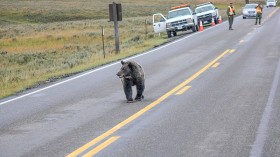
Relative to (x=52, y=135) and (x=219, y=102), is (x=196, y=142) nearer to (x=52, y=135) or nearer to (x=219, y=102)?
(x=52, y=135)

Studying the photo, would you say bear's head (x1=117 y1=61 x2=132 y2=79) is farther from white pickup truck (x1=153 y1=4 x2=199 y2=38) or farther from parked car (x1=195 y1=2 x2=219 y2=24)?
parked car (x1=195 y1=2 x2=219 y2=24)

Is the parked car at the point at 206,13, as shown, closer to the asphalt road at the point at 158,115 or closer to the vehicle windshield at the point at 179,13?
the vehicle windshield at the point at 179,13

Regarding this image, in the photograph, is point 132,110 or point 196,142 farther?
point 132,110

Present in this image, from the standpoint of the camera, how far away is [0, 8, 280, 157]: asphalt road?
8.41m

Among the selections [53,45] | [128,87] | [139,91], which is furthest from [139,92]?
[53,45]

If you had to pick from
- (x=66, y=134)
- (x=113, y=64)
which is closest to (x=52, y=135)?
(x=66, y=134)

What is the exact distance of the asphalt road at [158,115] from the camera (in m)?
8.41

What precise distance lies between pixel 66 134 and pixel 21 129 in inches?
45.3

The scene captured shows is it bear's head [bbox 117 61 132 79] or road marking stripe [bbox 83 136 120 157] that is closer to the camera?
road marking stripe [bbox 83 136 120 157]

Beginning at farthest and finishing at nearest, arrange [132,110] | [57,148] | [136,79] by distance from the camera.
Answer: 1. [136,79]
2. [132,110]
3. [57,148]

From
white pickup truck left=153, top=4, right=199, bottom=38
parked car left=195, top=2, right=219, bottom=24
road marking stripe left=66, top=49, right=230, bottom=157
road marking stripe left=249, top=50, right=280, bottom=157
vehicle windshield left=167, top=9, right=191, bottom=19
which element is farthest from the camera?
parked car left=195, top=2, right=219, bottom=24

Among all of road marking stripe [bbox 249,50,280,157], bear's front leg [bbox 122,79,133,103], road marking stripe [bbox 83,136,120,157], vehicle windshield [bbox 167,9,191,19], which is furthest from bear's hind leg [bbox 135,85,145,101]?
vehicle windshield [bbox 167,9,191,19]

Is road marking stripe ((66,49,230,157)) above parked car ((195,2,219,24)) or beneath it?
above

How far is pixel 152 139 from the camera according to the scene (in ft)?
29.3
